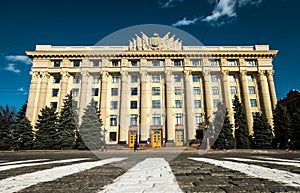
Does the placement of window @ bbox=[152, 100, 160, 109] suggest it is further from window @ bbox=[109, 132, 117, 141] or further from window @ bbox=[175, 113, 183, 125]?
window @ bbox=[109, 132, 117, 141]

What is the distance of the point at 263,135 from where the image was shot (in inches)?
1207

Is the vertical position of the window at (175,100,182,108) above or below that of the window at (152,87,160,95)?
below

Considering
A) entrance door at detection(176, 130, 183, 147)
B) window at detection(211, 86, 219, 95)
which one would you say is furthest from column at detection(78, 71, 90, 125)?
window at detection(211, 86, 219, 95)

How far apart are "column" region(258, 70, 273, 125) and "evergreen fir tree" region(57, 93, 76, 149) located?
34.8m

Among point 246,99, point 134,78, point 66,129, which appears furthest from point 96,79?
point 246,99

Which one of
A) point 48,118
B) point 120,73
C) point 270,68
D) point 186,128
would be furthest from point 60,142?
point 270,68

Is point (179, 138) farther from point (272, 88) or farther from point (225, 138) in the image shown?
point (272, 88)

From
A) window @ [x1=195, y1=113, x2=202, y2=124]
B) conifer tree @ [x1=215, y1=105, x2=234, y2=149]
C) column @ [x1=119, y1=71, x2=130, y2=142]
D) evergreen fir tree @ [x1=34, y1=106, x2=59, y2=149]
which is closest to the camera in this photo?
conifer tree @ [x1=215, y1=105, x2=234, y2=149]

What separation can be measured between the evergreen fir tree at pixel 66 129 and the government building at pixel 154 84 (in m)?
4.55

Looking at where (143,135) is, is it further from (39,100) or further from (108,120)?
(39,100)

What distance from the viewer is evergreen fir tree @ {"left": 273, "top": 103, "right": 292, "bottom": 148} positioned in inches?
1170

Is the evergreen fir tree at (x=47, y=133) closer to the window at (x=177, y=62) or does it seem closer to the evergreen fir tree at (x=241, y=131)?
the window at (x=177, y=62)

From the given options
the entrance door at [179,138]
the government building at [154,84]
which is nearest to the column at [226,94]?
the government building at [154,84]

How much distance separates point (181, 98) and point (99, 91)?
54.5 feet
